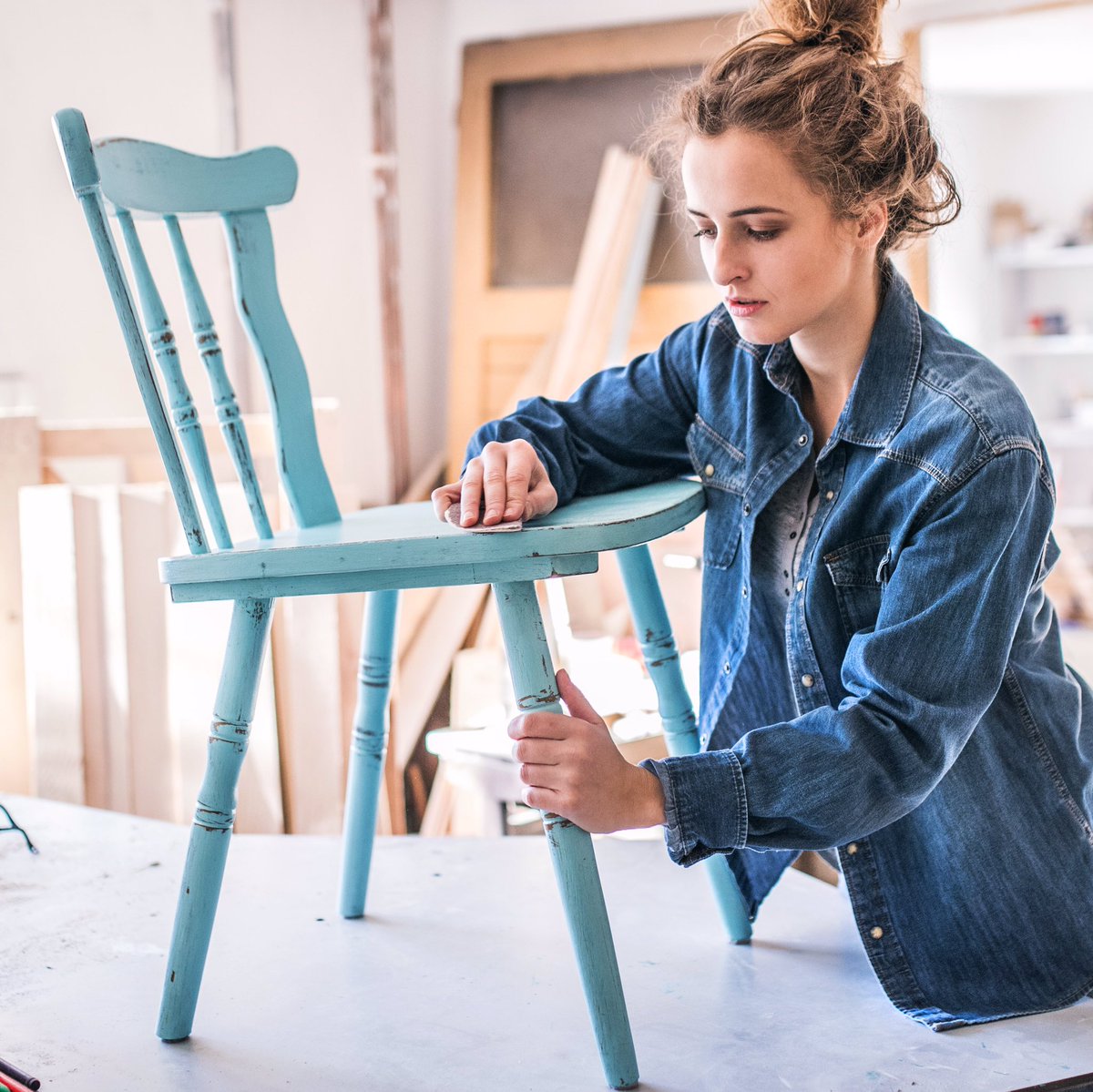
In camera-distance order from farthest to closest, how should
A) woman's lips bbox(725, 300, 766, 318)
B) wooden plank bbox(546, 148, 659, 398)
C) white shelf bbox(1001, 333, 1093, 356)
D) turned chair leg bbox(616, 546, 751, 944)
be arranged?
white shelf bbox(1001, 333, 1093, 356) → wooden plank bbox(546, 148, 659, 398) → turned chair leg bbox(616, 546, 751, 944) → woman's lips bbox(725, 300, 766, 318)

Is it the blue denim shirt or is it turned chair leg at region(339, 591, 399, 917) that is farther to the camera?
turned chair leg at region(339, 591, 399, 917)

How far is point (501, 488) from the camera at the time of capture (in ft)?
3.26

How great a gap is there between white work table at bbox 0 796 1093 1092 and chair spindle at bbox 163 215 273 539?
47 cm

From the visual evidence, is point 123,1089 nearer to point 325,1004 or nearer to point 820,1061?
point 325,1004

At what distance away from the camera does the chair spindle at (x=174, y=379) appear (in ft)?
3.31

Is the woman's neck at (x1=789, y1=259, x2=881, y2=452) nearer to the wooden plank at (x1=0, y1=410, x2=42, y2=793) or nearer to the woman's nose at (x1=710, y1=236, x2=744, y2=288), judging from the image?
the woman's nose at (x1=710, y1=236, x2=744, y2=288)

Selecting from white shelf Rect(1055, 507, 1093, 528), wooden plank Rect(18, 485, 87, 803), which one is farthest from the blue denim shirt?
white shelf Rect(1055, 507, 1093, 528)

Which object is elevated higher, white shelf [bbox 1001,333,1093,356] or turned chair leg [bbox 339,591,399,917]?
white shelf [bbox 1001,333,1093,356]

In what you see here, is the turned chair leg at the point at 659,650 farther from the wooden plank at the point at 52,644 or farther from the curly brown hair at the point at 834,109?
the wooden plank at the point at 52,644

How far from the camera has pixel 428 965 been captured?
4.07 ft

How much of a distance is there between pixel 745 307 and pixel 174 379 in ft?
1.64

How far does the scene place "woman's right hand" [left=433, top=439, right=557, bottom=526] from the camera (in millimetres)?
978

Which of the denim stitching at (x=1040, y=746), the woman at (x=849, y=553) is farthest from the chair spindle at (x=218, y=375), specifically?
the denim stitching at (x=1040, y=746)

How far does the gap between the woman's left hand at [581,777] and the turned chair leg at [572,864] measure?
0.11 ft
